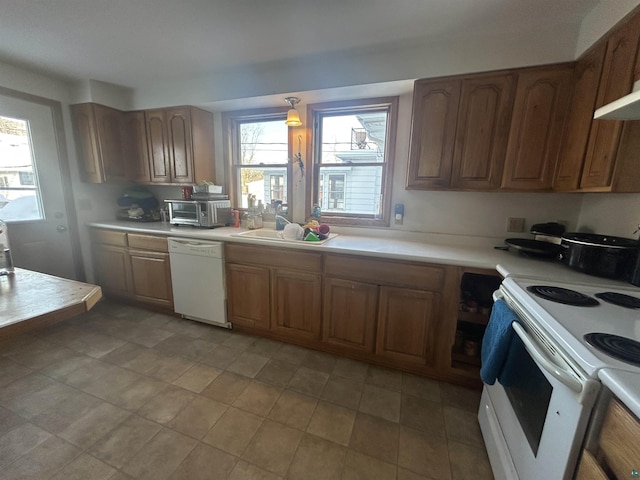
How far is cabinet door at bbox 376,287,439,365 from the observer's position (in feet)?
5.91

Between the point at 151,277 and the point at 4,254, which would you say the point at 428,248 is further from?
the point at 151,277

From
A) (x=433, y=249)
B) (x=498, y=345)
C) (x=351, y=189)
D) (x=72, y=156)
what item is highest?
(x=72, y=156)

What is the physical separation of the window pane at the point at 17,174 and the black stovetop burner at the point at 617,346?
4.11m

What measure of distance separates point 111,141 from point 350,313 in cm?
321

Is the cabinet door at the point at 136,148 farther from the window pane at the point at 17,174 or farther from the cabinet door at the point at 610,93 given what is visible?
the cabinet door at the point at 610,93

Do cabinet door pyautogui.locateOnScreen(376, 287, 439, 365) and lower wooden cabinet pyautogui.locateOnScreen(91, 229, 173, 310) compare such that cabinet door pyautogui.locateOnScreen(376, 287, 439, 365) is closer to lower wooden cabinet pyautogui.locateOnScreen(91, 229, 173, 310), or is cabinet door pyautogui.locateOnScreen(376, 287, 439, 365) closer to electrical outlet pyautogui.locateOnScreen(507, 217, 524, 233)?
electrical outlet pyautogui.locateOnScreen(507, 217, 524, 233)

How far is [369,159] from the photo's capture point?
2.43 m

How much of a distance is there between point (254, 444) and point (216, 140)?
288cm

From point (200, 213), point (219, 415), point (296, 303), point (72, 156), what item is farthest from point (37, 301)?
point (72, 156)

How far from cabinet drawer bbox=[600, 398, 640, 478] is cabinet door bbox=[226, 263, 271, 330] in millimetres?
1989

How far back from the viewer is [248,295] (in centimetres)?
234

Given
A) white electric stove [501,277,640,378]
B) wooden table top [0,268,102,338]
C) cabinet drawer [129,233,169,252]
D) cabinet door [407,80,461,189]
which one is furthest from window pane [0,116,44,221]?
white electric stove [501,277,640,378]

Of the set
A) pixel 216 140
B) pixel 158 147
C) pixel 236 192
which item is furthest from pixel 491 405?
pixel 158 147

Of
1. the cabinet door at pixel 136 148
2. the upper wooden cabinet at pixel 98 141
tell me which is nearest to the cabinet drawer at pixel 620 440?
the cabinet door at pixel 136 148
